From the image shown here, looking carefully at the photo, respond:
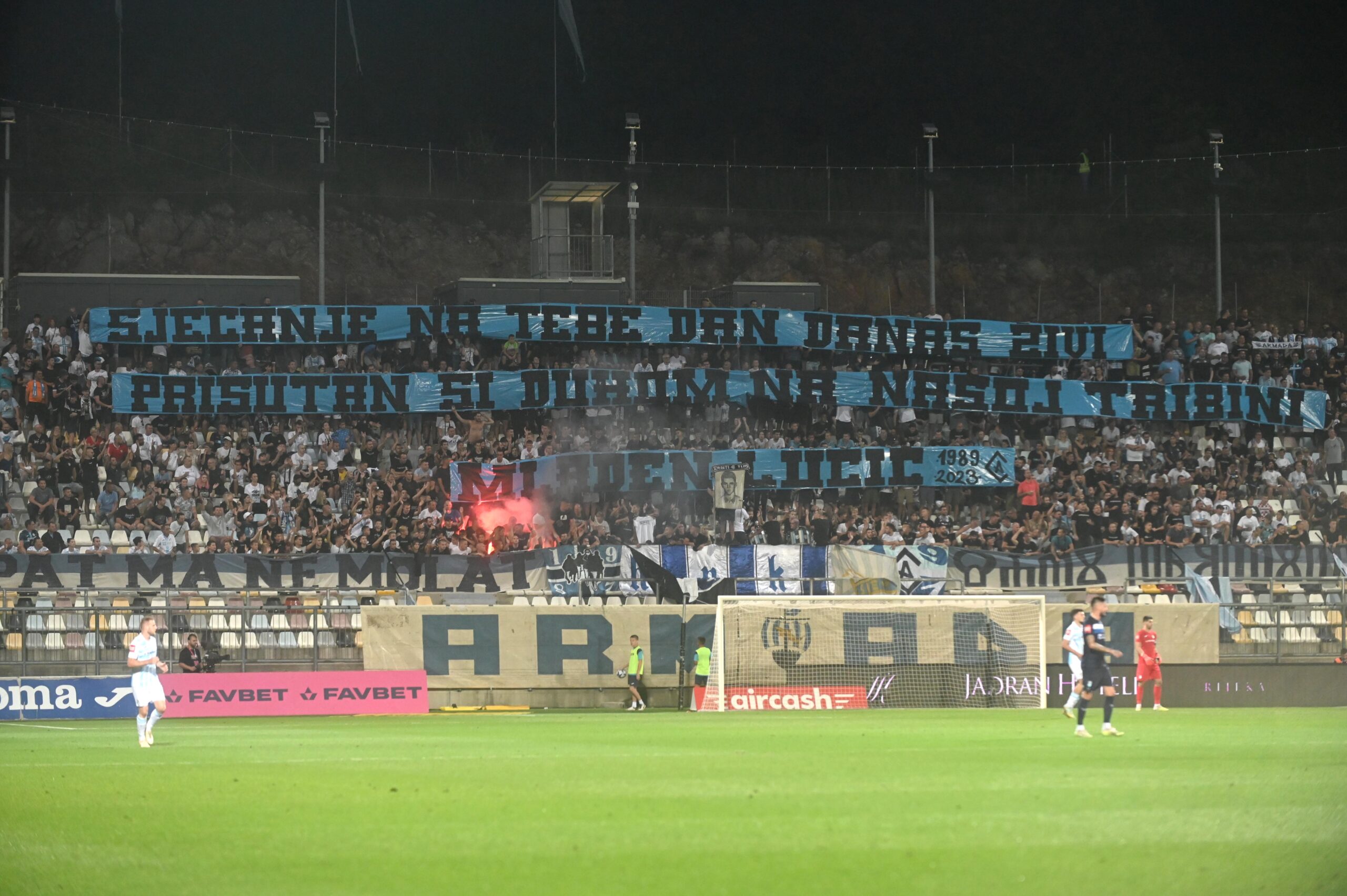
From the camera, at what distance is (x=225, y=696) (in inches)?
1244

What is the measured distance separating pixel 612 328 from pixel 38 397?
1669 cm

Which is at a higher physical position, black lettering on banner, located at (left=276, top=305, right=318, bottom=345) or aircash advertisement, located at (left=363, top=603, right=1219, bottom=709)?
black lettering on banner, located at (left=276, top=305, right=318, bottom=345)

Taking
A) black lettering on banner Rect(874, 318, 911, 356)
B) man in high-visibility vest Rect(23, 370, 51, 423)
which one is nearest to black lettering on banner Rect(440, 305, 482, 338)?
man in high-visibility vest Rect(23, 370, 51, 423)

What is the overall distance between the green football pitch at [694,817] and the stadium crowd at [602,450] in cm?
1894

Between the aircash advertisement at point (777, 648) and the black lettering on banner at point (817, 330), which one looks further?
the black lettering on banner at point (817, 330)

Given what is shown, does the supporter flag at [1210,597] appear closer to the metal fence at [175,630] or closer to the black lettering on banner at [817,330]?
the black lettering on banner at [817,330]

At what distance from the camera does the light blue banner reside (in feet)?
137

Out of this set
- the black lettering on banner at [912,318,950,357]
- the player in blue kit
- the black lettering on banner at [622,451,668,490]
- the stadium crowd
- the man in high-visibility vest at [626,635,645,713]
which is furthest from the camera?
the black lettering on banner at [912,318,950,357]

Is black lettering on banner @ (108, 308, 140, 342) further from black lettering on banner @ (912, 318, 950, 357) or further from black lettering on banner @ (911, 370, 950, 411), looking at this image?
black lettering on banner @ (912, 318, 950, 357)

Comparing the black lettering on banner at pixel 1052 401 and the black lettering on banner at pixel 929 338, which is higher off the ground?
the black lettering on banner at pixel 929 338

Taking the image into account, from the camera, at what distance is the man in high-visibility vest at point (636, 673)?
33250mm

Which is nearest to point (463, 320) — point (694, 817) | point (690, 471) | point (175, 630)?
point (690, 471)

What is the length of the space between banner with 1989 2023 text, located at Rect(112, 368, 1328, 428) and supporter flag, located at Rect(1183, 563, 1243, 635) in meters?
11.0

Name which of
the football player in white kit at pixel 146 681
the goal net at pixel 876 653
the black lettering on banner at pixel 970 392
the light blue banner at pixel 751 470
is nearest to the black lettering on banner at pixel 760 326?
the light blue banner at pixel 751 470
